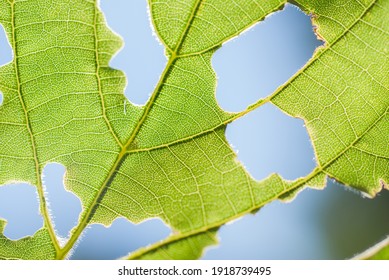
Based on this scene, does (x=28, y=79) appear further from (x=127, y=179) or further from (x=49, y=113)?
(x=127, y=179)

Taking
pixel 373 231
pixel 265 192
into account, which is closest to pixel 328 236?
pixel 373 231

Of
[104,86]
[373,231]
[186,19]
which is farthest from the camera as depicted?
[373,231]

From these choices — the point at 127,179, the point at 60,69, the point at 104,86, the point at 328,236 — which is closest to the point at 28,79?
the point at 60,69

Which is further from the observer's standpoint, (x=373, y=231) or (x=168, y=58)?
(x=373, y=231)

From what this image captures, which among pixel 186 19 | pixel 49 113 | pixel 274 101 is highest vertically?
pixel 186 19

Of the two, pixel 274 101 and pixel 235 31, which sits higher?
pixel 235 31

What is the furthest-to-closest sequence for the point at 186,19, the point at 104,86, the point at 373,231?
the point at 373,231, the point at 104,86, the point at 186,19

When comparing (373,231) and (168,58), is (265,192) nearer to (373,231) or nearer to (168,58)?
(168,58)
